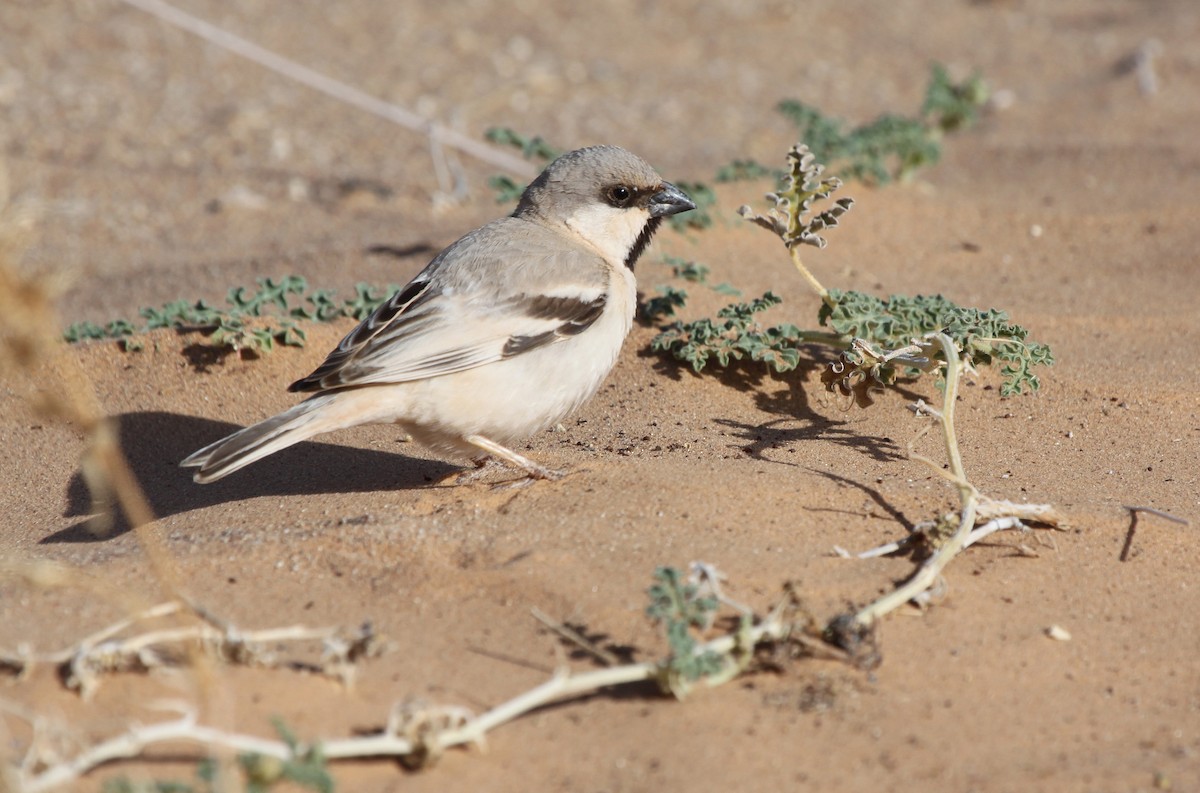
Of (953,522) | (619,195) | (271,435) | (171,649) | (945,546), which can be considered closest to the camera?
(171,649)

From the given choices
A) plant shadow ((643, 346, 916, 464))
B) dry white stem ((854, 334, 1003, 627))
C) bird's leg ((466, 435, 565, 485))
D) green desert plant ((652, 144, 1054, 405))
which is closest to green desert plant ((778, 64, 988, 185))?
plant shadow ((643, 346, 916, 464))

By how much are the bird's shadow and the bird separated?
289 mm

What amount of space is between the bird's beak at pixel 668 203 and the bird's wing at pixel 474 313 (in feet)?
1.51

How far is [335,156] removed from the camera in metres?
10.1

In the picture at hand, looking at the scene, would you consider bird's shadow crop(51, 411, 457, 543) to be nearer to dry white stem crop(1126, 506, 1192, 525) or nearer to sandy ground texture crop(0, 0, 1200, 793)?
sandy ground texture crop(0, 0, 1200, 793)

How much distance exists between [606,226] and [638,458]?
1300mm

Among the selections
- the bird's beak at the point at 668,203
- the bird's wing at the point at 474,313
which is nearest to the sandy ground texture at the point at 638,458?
the bird's wing at the point at 474,313

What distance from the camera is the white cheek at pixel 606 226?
218 inches

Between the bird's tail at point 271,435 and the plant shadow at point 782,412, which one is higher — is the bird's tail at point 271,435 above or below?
below

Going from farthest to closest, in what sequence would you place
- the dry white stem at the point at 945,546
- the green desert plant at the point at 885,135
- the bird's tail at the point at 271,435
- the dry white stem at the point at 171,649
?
the green desert plant at the point at 885,135 < the bird's tail at the point at 271,435 < the dry white stem at the point at 945,546 < the dry white stem at the point at 171,649

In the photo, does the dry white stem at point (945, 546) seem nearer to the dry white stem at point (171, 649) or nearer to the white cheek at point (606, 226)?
the dry white stem at point (171, 649)

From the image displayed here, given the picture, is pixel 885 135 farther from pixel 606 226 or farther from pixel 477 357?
pixel 477 357

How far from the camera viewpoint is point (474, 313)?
16.0 ft

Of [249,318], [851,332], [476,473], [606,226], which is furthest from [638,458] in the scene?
[249,318]
